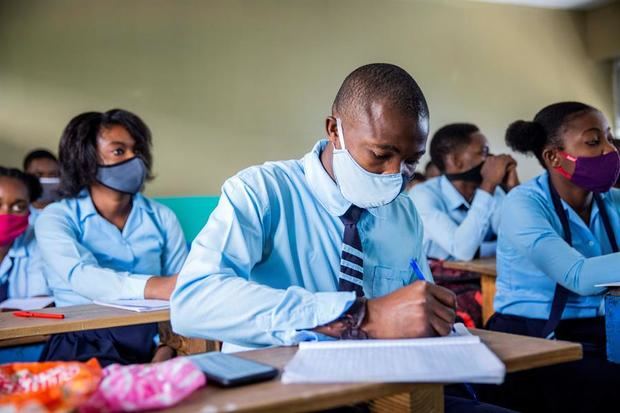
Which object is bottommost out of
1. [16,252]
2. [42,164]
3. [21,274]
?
[21,274]

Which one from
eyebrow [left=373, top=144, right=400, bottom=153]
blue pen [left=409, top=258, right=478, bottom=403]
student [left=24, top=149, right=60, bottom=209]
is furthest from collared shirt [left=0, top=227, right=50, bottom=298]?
eyebrow [left=373, top=144, right=400, bottom=153]

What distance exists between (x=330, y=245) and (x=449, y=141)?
2.79 m

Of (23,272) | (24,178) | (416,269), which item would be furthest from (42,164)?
(416,269)

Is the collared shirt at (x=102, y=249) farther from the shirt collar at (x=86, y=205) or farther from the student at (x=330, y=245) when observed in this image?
the student at (x=330, y=245)

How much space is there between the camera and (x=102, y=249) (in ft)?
8.82

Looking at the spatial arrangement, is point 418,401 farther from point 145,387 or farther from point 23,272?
point 23,272

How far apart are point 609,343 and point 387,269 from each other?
615 mm

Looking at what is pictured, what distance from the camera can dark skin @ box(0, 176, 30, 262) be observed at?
3086mm

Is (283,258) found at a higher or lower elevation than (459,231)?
higher

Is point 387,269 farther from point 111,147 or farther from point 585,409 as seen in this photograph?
point 111,147

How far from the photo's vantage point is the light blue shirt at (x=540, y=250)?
7.11ft

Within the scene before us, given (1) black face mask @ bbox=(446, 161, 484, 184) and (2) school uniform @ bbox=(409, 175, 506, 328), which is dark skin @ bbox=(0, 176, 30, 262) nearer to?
(2) school uniform @ bbox=(409, 175, 506, 328)

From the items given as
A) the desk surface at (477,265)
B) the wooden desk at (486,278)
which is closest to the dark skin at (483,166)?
the desk surface at (477,265)

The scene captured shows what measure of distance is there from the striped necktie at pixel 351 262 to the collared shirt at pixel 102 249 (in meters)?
1.02
